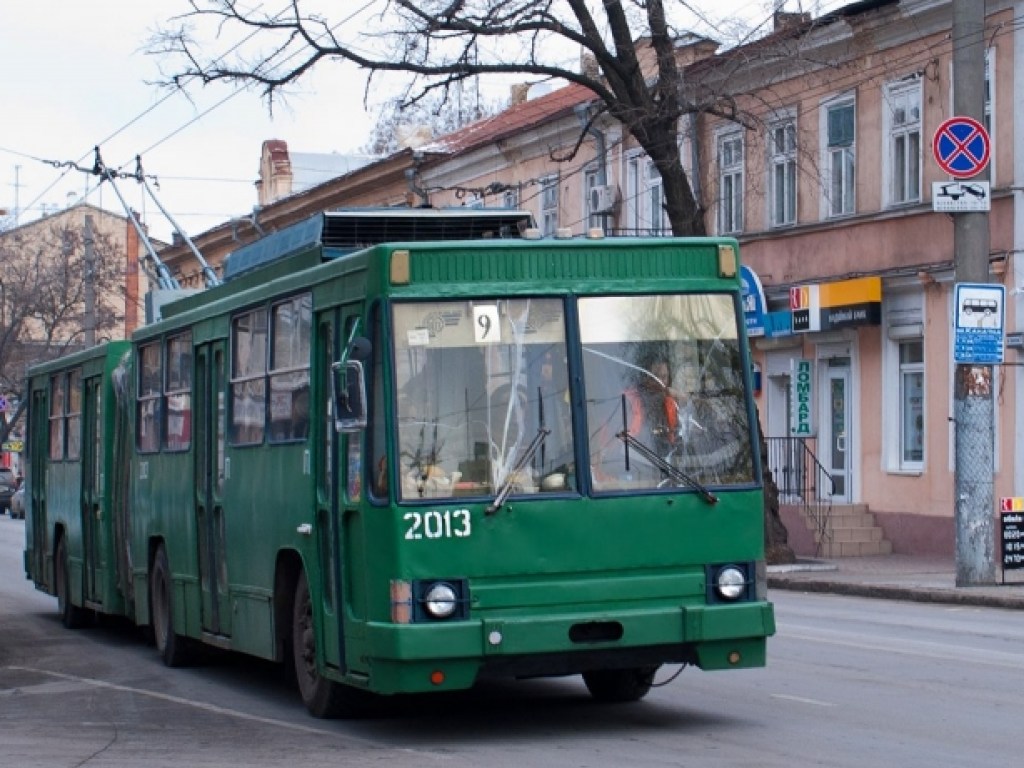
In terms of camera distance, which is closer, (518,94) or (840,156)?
(840,156)

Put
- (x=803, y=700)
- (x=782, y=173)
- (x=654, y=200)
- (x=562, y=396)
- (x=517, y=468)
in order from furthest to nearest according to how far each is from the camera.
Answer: (x=654, y=200)
(x=782, y=173)
(x=803, y=700)
(x=562, y=396)
(x=517, y=468)

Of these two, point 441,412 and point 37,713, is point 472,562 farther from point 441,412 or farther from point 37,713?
point 37,713

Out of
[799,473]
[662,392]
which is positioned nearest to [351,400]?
[662,392]

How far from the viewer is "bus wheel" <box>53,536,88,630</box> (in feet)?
68.0

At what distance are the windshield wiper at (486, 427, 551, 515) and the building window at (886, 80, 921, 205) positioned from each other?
19.7 metres

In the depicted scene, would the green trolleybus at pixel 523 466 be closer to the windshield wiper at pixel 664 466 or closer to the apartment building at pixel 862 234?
the windshield wiper at pixel 664 466

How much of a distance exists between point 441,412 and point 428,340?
1.26ft

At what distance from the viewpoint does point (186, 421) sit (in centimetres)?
1502

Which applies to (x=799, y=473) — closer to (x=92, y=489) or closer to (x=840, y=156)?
(x=840, y=156)

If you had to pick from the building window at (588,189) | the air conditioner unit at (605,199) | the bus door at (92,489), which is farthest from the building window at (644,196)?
the bus door at (92,489)

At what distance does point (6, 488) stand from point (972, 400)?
5133 centimetres

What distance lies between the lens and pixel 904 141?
97.1ft

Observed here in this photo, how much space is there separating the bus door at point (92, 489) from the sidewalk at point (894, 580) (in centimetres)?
907

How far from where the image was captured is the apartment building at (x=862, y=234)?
27297 millimetres
